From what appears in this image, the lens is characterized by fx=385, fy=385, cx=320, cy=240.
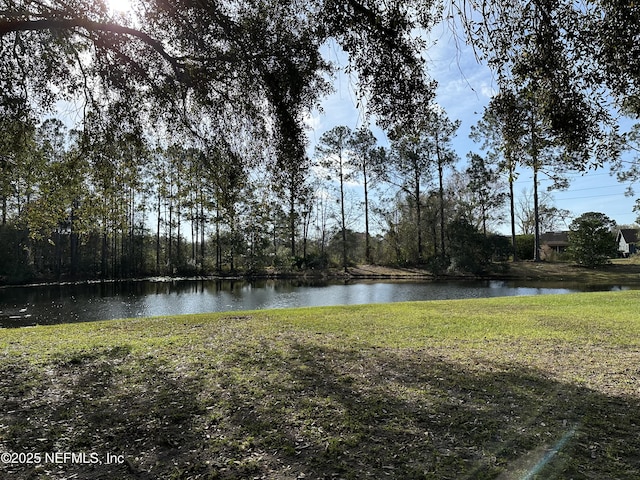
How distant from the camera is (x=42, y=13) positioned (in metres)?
6.13

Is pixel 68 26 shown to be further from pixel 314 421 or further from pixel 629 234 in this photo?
pixel 629 234

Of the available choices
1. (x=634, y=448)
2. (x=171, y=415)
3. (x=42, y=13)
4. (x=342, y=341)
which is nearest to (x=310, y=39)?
(x=42, y=13)

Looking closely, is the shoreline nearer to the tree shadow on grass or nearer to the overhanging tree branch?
the tree shadow on grass

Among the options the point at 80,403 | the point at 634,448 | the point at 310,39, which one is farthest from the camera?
the point at 310,39

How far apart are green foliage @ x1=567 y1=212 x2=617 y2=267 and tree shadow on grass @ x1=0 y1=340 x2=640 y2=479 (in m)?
31.2

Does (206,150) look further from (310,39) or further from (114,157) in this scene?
(310,39)

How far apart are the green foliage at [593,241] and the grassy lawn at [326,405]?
2800 centimetres

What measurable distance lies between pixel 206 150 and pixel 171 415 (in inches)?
215

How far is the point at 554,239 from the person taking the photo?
5459 cm

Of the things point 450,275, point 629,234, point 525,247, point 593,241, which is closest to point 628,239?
point 629,234

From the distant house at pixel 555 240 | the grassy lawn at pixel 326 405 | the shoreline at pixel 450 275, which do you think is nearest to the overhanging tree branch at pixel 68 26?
the grassy lawn at pixel 326 405

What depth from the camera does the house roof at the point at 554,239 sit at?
52.6 m

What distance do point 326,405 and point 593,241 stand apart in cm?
3385

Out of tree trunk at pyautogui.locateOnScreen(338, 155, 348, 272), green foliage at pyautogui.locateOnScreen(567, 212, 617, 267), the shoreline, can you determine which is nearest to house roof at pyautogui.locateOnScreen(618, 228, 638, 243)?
the shoreline
